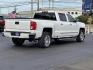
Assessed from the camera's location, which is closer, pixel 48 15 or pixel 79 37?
pixel 48 15

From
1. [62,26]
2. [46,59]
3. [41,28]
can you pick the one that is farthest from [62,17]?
[46,59]

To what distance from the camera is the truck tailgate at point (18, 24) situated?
51.3 feet

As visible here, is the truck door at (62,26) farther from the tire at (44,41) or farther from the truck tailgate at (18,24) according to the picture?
the truck tailgate at (18,24)

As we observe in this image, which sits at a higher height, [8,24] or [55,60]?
[8,24]

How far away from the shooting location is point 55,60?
1238 centimetres

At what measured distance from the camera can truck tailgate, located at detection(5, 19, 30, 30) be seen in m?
15.6

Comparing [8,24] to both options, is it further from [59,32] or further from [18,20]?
[59,32]

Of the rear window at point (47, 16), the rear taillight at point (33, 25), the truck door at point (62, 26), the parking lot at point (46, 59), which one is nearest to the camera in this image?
the parking lot at point (46, 59)

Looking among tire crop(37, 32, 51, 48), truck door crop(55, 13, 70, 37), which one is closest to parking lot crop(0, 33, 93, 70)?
tire crop(37, 32, 51, 48)

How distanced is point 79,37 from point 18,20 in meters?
5.27

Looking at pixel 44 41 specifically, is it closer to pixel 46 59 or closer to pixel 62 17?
pixel 62 17

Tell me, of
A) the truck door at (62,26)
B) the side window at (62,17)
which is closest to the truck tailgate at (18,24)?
the truck door at (62,26)

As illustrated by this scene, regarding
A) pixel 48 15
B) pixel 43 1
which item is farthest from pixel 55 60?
pixel 43 1

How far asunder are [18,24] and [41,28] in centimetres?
110
